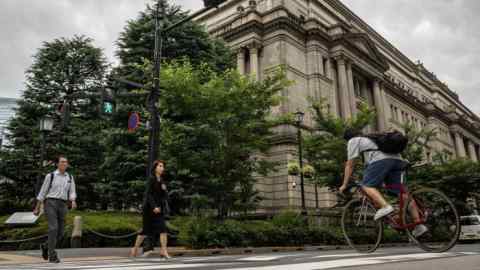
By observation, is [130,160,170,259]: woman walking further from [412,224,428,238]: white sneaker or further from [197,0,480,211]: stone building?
[197,0,480,211]: stone building

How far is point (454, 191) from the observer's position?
28.0m

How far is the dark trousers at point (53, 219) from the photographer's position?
7555 millimetres

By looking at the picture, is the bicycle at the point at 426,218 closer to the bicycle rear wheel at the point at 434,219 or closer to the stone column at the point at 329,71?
the bicycle rear wheel at the point at 434,219

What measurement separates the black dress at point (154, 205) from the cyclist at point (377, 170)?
4.79 meters

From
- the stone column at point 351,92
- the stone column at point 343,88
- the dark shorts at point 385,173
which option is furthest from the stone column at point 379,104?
the dark shorts at point 385,173

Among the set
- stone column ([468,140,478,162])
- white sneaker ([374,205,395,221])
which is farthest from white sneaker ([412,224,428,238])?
stone column ([468,140,478,162])

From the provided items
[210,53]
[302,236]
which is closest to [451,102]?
[210,53]

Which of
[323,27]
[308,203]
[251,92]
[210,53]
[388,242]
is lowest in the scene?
[388,242]

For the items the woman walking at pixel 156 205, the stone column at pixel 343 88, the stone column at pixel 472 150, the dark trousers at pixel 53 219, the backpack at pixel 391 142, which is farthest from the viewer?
the stone column at pixel 472 150

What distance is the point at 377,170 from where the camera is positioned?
4617 millimetres

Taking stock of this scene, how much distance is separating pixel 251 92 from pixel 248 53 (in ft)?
64.0

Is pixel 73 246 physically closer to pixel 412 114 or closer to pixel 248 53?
pixel 248 53

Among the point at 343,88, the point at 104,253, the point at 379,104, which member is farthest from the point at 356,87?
the point at 104,253

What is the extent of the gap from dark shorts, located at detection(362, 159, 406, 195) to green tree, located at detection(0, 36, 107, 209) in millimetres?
20960
